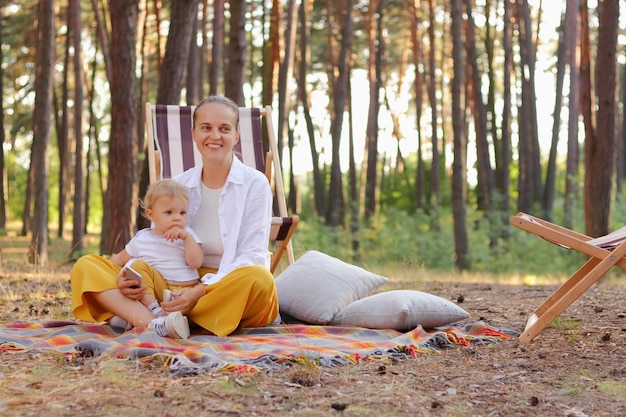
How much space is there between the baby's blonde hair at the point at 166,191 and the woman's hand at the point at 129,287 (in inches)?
13.9

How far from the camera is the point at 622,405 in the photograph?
261cm

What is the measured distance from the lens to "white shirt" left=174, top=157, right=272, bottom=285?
3.70 meters

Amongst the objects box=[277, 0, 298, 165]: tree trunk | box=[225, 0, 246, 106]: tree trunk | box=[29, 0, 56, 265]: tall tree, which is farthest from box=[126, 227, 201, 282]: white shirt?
box=[277, 0, 298, 165]: tree trunk

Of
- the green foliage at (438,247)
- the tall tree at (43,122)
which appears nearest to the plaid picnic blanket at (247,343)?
the tall tree at (43,122)

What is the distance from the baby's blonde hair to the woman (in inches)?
5.9

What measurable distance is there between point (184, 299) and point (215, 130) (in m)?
0.77

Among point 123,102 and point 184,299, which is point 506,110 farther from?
point 184,299

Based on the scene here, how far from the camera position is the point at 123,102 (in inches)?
301

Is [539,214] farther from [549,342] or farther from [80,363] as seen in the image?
[80,363]

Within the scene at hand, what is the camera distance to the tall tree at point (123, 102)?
7.53 metres

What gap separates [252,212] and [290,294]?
596mm

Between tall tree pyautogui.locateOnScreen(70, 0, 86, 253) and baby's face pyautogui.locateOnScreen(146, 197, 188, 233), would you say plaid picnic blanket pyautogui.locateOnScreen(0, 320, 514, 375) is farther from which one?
tall tree pyautogui.locateOnScreen(70, 0, 86, 253)

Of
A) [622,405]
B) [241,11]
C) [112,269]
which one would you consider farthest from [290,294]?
[241,11]

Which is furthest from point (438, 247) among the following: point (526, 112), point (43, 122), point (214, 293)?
point (214, 293)
